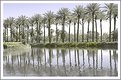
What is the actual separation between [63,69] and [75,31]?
13.2m

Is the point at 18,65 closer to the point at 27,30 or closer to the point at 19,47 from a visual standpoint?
the point at 19,47

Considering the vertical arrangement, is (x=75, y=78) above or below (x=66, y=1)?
below

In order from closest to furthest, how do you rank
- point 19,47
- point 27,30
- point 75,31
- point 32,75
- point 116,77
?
point 116,77
point 32,75
point 19,47
point 75,31
point 27,30

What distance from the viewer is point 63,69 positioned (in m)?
7.84

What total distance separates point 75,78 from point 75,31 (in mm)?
14565

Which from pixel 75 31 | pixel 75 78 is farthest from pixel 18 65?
pixel 75 31

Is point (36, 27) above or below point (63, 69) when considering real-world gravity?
above

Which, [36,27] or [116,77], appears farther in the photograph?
[36,27]

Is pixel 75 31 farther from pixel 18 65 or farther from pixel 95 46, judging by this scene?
pixel 18 65

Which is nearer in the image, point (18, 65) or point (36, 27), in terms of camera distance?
point (18, 65)

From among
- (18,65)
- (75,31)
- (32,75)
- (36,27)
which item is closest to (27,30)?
(36,27)

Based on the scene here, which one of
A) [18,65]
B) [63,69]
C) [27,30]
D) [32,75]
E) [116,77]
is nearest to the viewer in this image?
[116,77]

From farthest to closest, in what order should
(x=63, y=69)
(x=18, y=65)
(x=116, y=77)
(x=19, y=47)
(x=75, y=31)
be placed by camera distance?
(x=75, y=31) < (x=19, y=47) < (x=18, y=65) < (x=63, y=69) < (x=116, y=77)

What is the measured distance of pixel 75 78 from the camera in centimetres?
647
